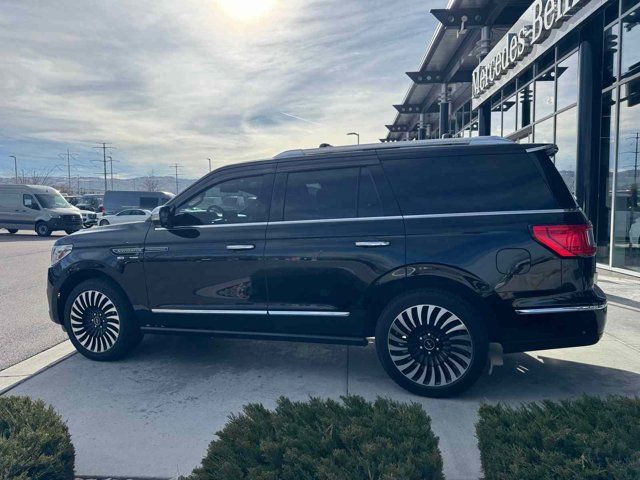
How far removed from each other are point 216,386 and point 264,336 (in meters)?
Answer: 0.59

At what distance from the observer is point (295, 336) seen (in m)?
4.20

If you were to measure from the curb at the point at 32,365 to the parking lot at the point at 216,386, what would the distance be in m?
0.13

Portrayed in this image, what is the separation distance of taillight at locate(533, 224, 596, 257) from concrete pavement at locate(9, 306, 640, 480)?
1.24 m

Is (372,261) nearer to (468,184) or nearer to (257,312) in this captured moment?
(468,184)

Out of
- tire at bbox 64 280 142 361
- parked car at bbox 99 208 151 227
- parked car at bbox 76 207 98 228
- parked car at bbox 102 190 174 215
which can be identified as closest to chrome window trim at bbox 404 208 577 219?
tire at bbox 64 280 142 361

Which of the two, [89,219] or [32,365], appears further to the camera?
[89,219]

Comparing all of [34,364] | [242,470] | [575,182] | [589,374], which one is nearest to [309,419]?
[242,470]

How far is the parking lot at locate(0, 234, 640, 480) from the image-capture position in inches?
124

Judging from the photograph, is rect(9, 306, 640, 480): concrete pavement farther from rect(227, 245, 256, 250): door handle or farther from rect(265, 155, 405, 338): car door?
rect(227, 245, 256, 250): door handle

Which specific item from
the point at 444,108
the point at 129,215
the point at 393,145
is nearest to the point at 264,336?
the point at 393,145

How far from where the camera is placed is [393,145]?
4.14 meters

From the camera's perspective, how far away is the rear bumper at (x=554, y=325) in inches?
141

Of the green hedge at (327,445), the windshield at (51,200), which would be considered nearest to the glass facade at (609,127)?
the green hedge at (327,445)

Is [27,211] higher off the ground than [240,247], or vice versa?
[27,211]
